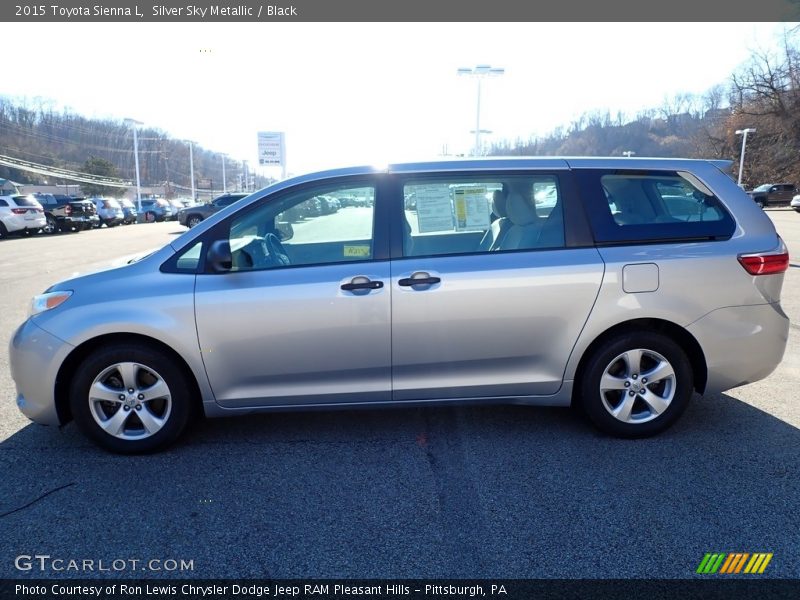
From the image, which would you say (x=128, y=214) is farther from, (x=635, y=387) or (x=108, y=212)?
(x=635, y=387)

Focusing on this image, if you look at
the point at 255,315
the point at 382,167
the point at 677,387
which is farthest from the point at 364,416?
the point at 677,387

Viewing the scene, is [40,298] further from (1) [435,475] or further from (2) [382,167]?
(1) [435,475]

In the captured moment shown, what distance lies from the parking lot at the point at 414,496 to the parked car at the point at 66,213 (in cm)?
2561

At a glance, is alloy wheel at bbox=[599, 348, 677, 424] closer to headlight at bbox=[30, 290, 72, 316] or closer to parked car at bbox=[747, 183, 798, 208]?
headlight at bbox=[30, 290, 72, 316]

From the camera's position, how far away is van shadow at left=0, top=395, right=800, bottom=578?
97.7 inches

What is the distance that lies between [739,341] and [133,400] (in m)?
3.94

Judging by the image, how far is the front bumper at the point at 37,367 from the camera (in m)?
3.35

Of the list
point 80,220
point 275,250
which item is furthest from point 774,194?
point 275,250

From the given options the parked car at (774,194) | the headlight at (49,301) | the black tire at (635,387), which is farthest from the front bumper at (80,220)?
the parked car at (774,194)

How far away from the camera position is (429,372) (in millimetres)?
3510

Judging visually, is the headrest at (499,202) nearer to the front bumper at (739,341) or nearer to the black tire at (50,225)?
the front bumper at (739,341)

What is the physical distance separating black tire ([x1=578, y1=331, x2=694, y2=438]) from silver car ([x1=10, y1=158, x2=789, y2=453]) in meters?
0.01

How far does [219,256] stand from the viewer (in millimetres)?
3354

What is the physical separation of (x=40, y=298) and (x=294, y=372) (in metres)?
1.73
